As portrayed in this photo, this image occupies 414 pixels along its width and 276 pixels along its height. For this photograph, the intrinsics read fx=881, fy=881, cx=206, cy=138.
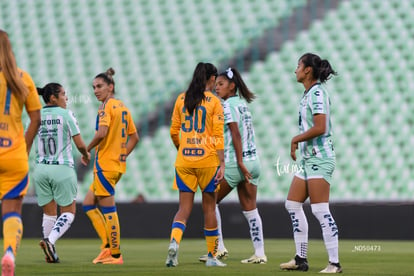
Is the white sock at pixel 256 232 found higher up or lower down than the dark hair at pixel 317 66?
lower down

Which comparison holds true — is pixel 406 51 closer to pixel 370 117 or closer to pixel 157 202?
pixel 370 117

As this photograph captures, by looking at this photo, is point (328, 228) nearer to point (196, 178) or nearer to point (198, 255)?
point (196, 178)

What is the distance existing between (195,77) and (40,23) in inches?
584

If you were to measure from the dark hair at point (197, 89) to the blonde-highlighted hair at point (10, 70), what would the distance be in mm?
2543

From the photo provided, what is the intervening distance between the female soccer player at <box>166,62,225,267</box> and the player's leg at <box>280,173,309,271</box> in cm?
73

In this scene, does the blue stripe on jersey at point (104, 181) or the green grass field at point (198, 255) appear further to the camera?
the blue stripe on jersey at point (104, 181)

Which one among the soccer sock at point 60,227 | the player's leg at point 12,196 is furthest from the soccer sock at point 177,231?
the player's leg at point 12,196

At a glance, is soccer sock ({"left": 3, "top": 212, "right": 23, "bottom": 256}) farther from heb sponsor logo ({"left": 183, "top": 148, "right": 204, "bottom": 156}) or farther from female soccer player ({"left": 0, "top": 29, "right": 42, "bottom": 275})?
heb sponsor logo ({"left": 183, "top": 148, "right": 204, "bottom": 156})

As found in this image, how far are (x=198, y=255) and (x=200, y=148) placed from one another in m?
2.65

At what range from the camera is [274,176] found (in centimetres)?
1703

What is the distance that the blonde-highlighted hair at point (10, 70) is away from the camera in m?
5.73


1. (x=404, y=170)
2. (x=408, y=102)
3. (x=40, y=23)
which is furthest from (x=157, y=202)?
(x=40, y=23)

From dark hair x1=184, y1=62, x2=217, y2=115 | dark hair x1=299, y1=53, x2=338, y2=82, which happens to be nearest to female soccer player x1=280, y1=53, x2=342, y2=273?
dark hair x1=299, y1=53, x2=338, y2=82

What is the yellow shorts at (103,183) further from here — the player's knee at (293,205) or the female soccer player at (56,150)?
the player's knee at (293,205)
